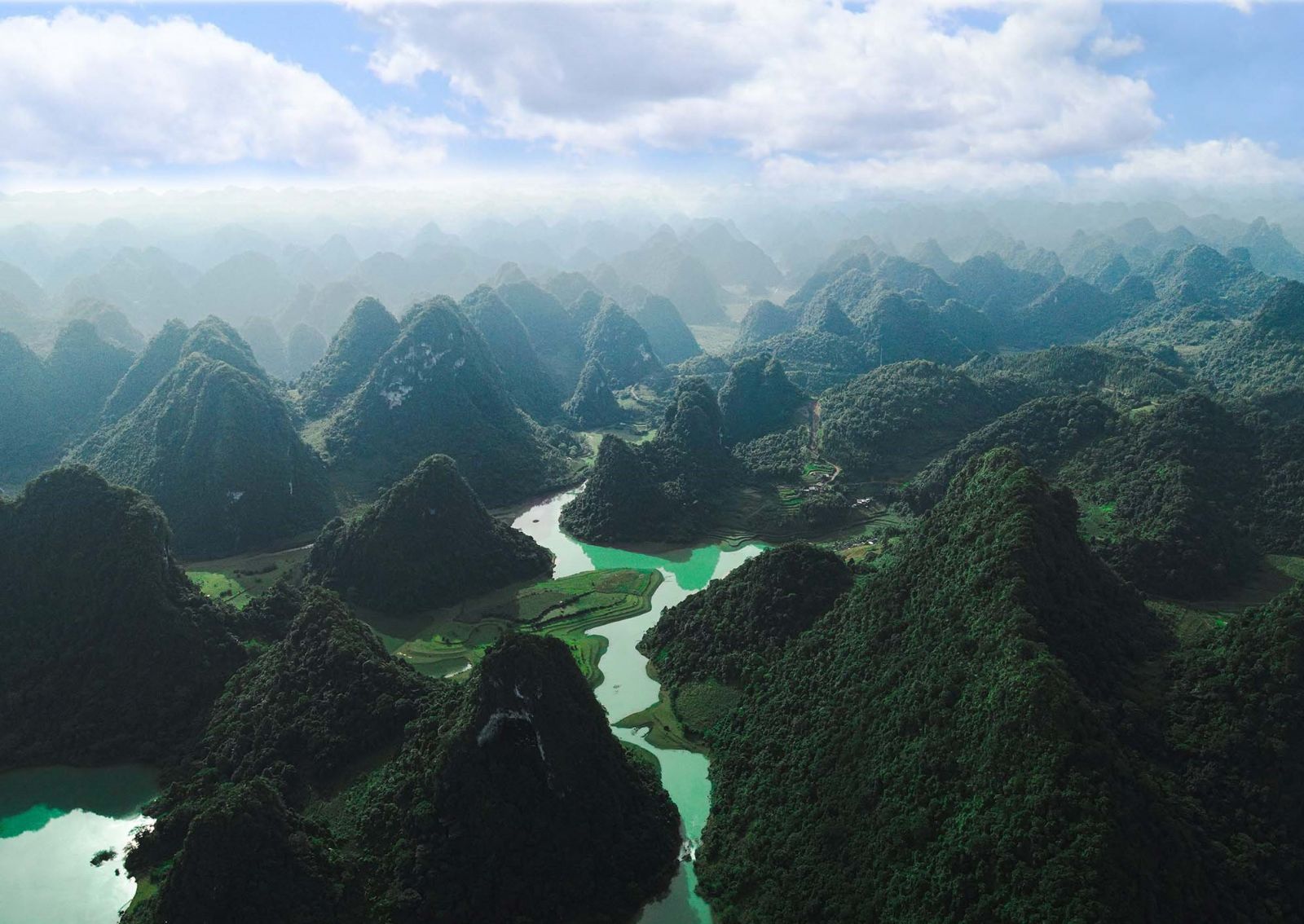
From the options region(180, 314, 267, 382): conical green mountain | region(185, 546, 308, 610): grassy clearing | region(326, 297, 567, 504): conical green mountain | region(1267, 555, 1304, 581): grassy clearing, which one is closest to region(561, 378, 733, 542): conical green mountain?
region(326, 297, 567, 504): conical green mountain

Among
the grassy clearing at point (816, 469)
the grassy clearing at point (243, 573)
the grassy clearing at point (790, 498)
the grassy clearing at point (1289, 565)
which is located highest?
the grassy clearing at point (1289, 565)

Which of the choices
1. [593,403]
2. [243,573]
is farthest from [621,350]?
[243,573]

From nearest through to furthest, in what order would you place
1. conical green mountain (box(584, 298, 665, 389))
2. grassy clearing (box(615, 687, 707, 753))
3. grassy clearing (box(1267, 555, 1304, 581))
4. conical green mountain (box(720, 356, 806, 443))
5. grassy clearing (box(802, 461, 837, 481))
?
grassy clearing (box(615, 687, 707, 753)) → grassy clearing (box(1267, 555, 1304, 581)) → grassy clearing (box(802, 461, 837, 481)) → conical green mountain (box(720, 356, 806, 443)) → conical green mountain (box(584, 298, 665, 389))

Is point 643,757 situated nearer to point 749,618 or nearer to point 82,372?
point 749,618

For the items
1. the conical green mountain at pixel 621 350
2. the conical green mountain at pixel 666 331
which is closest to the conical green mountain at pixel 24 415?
the conical green mountain at pixel 621 350

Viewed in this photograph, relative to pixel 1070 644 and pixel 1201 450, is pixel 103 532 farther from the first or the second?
pixel 1201 450

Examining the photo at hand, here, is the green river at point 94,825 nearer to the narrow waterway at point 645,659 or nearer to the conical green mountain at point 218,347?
the narrow waterway at point 645,659

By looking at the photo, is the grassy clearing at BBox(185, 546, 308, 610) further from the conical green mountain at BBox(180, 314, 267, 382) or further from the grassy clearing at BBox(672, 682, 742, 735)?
the conical green mountain at BBox(180, 314, 267, 382)
